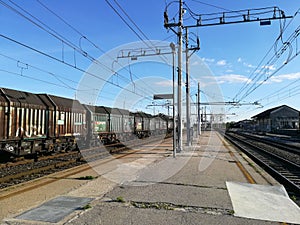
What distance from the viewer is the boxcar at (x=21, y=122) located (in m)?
12.7

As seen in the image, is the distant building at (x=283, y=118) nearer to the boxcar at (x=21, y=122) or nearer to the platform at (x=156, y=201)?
the boxcar at (x=21, y=122)

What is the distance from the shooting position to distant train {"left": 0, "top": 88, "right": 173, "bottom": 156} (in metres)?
13.0

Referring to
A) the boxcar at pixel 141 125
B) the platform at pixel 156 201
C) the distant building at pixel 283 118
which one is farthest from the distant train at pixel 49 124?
the distant building at pixel 283 118

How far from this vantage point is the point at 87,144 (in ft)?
72.4

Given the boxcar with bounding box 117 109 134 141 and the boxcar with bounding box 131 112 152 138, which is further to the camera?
the boxcar with bounding box 131 112 152 138

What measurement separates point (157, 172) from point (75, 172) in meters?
3.38

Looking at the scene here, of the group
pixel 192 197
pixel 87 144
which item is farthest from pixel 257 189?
pixel 87 144

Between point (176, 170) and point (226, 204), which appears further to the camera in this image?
point (176, 170)

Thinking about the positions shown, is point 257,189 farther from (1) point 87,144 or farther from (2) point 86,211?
(1) point 87,144

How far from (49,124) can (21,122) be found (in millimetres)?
2536

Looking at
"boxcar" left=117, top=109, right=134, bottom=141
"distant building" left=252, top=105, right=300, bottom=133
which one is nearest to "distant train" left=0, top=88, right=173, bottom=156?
"boxcar" left=117, top=109, right=134, bottom=141

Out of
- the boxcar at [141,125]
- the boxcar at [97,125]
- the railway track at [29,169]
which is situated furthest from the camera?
the boxcar at [141,125]

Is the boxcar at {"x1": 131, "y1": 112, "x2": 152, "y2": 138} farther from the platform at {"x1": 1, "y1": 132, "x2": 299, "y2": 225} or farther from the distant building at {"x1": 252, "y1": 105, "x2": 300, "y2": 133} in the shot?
the distant building at {"x1": 252, "y1": 105, "x2": 300, "y2": 133}

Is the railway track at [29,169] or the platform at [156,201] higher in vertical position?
the platform at [156,201]
